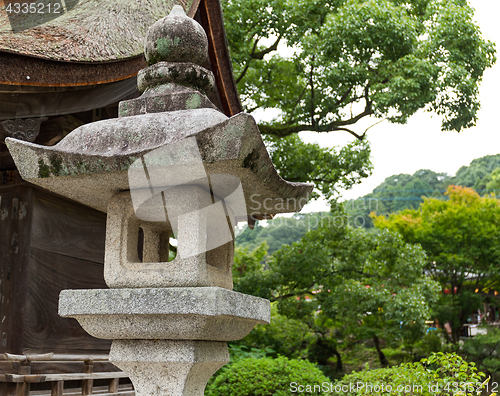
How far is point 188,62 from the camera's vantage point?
2.49m

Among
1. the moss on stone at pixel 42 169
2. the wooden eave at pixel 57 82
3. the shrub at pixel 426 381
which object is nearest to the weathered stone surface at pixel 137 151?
the moss on stone at pixel 42 169

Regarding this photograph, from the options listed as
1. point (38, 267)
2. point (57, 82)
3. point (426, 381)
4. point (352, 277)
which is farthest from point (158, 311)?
point (352, 277)

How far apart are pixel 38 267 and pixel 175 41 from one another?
2.98 metres

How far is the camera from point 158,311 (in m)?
2.07

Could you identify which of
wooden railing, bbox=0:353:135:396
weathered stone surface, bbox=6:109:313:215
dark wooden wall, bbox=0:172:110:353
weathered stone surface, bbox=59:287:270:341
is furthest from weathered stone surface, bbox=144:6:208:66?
wooden railing, bbox=0:353:135:396

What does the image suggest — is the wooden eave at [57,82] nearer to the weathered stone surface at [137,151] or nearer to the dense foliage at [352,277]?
the weathered stone surface at [137,151]

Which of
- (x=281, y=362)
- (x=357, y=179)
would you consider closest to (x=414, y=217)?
(x=357, y=179)

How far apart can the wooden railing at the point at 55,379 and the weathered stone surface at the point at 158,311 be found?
7.04 feet

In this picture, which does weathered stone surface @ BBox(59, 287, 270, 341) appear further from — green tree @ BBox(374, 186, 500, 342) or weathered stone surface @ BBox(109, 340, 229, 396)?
green tree @ BBox(374, 186, 500, 342)

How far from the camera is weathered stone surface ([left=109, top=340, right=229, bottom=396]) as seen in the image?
219 centimetres

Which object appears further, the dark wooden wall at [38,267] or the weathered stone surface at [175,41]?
the dark wooden wall at [38,267]

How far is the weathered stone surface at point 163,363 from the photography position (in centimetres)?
219

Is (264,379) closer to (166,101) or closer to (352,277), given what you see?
(352,277)

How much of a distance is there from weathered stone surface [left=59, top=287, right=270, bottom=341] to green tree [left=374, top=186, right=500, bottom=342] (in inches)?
484
